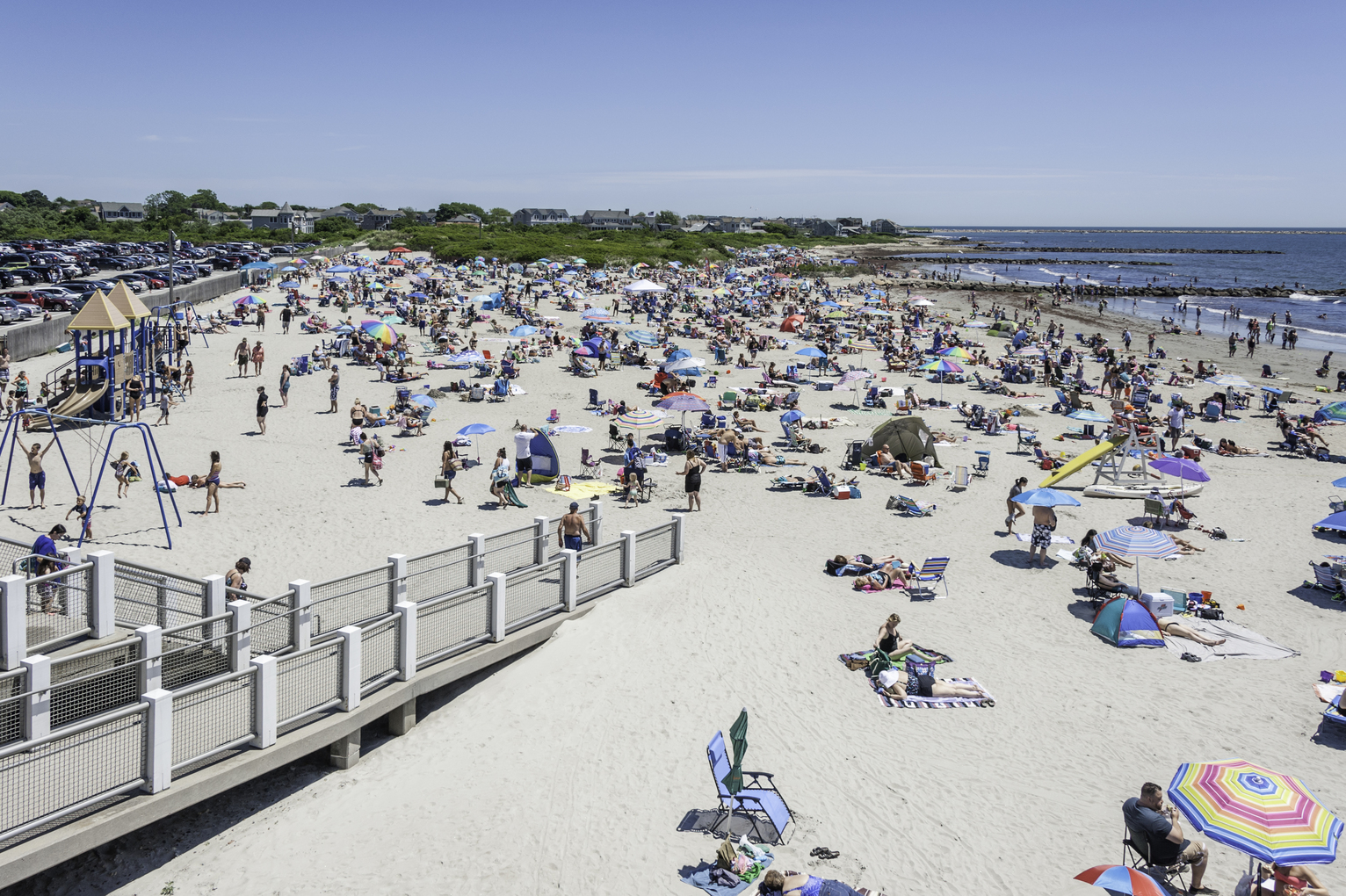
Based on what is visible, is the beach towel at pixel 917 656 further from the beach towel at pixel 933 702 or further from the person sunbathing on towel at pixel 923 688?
the beach towel at pixel 933 702

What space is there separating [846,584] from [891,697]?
137 inches

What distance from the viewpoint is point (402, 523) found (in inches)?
601

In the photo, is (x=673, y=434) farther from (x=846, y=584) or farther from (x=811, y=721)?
(x=811, y=721)

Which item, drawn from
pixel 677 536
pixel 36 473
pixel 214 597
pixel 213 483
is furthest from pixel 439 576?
pixel 36 473

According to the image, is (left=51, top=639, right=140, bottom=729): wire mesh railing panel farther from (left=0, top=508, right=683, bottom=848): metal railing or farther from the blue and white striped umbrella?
the blue and white striped umbrella

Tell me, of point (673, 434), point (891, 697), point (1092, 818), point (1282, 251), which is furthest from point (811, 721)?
point (1282, 251)

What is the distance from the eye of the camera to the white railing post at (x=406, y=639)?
29.4 ft

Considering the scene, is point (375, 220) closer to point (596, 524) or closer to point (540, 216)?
point (540, 216)

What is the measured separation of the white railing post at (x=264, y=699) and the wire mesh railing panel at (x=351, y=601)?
1522 mm

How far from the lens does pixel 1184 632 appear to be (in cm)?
1160

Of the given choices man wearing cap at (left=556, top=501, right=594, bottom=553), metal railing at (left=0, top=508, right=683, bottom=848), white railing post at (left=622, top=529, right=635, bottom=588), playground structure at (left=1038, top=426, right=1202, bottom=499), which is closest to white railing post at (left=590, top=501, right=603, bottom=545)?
man wearing cap at (left=556, top=501, right=594, bottom=553)

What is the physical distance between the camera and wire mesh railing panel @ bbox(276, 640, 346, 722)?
310 inches

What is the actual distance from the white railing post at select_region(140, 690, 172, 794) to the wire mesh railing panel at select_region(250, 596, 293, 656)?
208cm

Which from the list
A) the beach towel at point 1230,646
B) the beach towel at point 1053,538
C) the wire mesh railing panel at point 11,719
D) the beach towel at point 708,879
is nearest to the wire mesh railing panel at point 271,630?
the wire mesh railing panel at point 11,719
